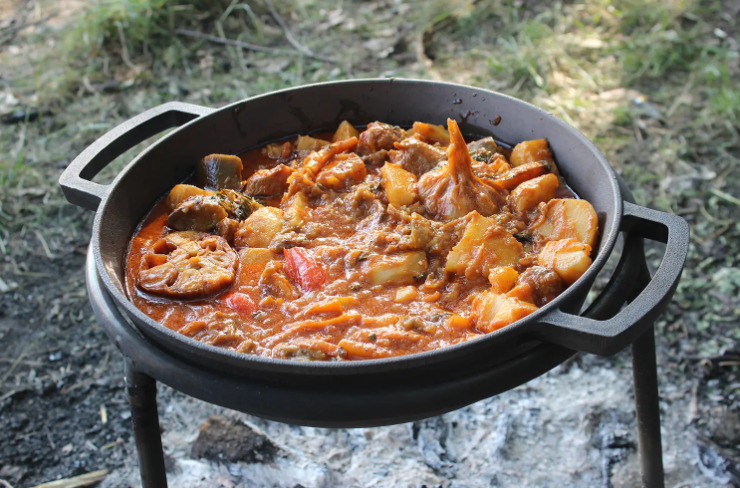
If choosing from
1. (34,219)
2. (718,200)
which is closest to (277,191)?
(34,219)

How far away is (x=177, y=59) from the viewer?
5543 millimetres

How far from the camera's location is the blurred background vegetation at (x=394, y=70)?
4.14 metres

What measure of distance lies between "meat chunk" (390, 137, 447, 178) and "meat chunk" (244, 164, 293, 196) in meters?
0.44

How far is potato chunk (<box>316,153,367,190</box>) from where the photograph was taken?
2393mm

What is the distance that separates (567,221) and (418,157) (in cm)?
63

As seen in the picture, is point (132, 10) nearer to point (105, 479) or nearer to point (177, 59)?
point (177, 59)

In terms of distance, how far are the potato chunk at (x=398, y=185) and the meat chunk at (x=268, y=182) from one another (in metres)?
0.38

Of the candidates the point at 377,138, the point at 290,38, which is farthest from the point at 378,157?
the point at 290,38

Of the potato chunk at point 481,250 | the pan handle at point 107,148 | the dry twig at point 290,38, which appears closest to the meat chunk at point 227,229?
the pan handle at point 107,148

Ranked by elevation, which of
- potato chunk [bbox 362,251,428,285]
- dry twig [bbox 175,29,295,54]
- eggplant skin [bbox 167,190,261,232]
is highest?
eggplant skin [bbox 167,190,261,232]

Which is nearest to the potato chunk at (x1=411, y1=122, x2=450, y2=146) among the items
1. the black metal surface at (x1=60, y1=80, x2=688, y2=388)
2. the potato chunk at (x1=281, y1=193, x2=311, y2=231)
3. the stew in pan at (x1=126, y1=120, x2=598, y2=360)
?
the stew in pan at (x1=126, y1=120, x2=598, y2=360)

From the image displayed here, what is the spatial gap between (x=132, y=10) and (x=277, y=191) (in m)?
4.07

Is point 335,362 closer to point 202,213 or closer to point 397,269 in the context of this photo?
point 397,269

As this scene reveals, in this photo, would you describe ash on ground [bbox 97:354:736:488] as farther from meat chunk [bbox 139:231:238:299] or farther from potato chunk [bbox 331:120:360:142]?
potato chunk [bbox 331:120:360:142]
